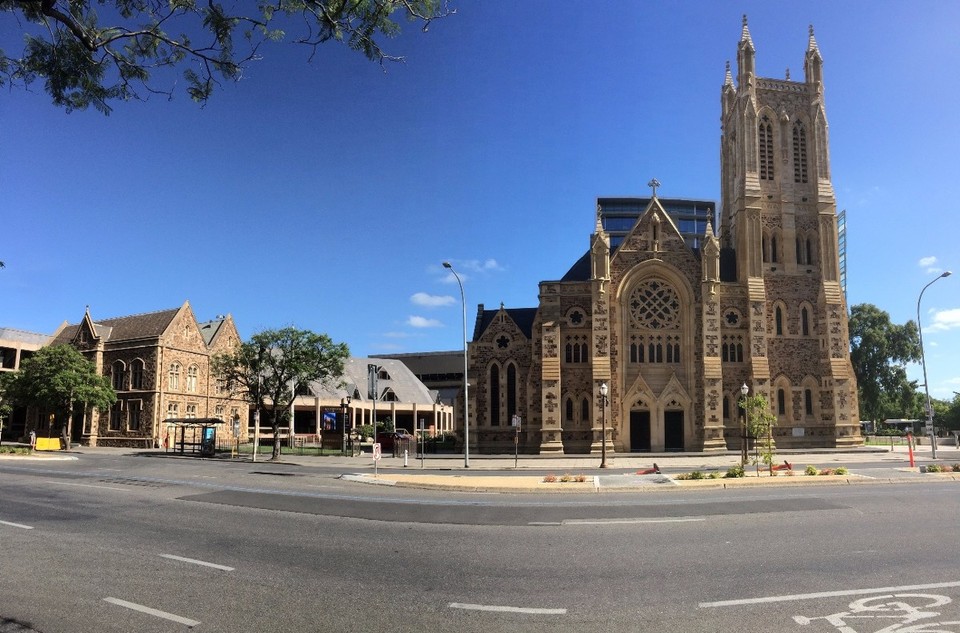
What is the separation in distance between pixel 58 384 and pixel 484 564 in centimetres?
5185

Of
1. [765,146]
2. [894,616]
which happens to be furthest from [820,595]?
[765,146]

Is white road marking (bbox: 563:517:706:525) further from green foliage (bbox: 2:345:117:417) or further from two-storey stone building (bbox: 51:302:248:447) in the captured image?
green foliage (bbox: 2:345:117:417)

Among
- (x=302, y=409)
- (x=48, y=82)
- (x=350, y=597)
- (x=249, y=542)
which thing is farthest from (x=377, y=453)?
(x=302, y=409)

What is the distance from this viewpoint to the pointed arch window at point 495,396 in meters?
48.8

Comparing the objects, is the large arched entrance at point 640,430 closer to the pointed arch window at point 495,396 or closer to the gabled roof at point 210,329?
the pointed arch window at point 495,396

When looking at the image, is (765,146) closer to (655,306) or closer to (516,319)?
(655,306)

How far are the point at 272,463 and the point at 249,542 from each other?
2673 cm

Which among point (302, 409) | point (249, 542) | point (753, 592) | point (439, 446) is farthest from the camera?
point (302, 409)

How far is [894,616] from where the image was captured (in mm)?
6449

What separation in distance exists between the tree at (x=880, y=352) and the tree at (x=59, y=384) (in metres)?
79.1

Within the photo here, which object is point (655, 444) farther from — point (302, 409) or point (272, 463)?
point (302, 409)

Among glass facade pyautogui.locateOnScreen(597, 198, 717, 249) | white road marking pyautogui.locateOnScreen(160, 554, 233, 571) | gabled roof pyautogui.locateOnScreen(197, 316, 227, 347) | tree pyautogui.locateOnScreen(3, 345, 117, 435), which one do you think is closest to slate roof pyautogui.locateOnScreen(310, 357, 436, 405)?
gabled roof pyautogui.locateOnScreen(197, 316, 227, 347)

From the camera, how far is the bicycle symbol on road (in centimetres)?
611

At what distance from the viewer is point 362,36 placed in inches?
277
